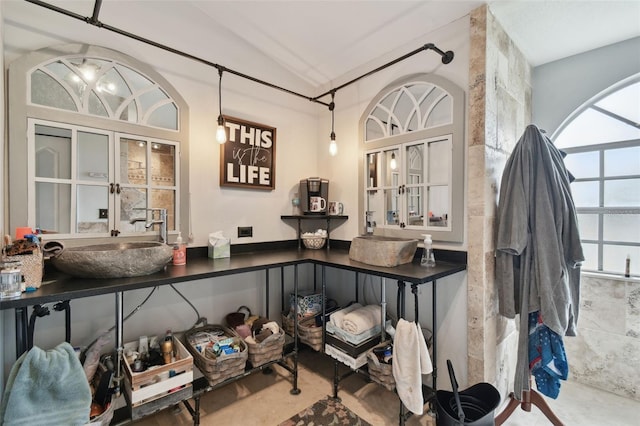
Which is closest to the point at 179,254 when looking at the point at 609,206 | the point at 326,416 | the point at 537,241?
the point at 326,416

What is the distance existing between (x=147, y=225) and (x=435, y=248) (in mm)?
1925

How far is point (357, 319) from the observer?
1.96 metres

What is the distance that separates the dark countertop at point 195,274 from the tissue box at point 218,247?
0.17 ft

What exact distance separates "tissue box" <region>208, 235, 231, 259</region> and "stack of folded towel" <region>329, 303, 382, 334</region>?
0.92 meters

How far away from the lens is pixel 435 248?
1.99 meters

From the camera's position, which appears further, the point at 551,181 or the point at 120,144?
the point at 120,144

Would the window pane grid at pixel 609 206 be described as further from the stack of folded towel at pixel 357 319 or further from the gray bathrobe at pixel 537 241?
the stack of folded towel at pixel 357 319

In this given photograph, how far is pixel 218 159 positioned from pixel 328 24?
1286mm

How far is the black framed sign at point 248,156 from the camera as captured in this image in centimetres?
223

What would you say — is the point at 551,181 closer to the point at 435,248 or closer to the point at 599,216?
the point at 435,248

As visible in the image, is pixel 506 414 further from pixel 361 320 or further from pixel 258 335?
pixel 258 335

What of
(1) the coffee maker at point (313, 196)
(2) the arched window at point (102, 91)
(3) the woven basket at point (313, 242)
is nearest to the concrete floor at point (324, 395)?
(3) the woven basket at point (313, 242)

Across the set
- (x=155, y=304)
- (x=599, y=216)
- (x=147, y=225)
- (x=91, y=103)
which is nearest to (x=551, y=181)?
(x=599, y=216)

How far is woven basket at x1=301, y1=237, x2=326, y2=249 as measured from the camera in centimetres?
254
